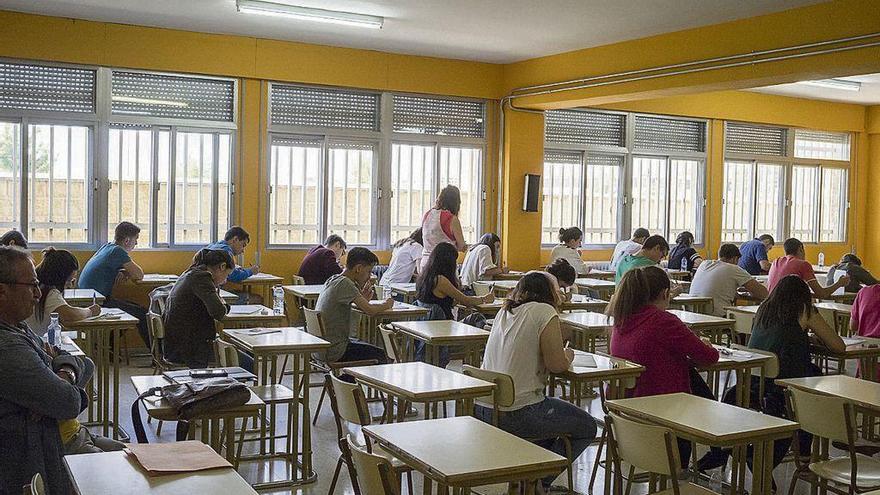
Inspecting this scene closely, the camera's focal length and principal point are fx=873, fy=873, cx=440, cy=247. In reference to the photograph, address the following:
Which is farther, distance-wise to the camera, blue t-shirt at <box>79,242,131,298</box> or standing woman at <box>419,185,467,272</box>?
standing woman at <box>419,185,467,272</box>

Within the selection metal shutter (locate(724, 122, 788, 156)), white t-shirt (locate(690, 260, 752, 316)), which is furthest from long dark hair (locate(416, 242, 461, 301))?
metal shutter (locate(724, 122, 788, 156))

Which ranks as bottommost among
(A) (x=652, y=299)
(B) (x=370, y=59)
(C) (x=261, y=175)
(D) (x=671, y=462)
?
(D) (x=671, y=462)

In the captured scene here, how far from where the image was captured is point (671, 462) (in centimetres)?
331

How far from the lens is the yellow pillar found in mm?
10836

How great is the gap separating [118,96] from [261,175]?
5.50 ft

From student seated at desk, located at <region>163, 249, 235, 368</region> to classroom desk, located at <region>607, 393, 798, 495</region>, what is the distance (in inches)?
116

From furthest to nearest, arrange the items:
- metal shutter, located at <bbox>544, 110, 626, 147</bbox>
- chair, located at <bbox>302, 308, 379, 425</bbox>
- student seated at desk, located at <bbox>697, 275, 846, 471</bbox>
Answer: metal shutter, located at <bbox>544, 110, 626, 147</bbox> → chair, located at <bbox>302, 308, 379, 425</bbox> → student seated at desk, located at <bbox>697, 275, 846, 471</bbox>

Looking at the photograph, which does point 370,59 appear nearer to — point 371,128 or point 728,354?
point 371,128

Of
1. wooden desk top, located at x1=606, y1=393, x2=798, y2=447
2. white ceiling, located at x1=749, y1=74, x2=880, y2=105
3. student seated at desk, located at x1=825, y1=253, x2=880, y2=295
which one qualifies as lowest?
wooden desk top, located at x1=606, y1=393, x2=798, y2=447

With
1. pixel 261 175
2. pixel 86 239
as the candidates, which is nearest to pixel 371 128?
pixel 261 175

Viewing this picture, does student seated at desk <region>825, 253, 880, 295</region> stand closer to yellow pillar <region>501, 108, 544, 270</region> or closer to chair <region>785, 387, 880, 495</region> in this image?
yellow pillar <region>501, 108, 544, 270</region>

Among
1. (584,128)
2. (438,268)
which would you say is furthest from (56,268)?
(584,128)

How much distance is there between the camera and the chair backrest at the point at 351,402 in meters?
3.95

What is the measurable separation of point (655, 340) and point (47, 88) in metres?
6.76
